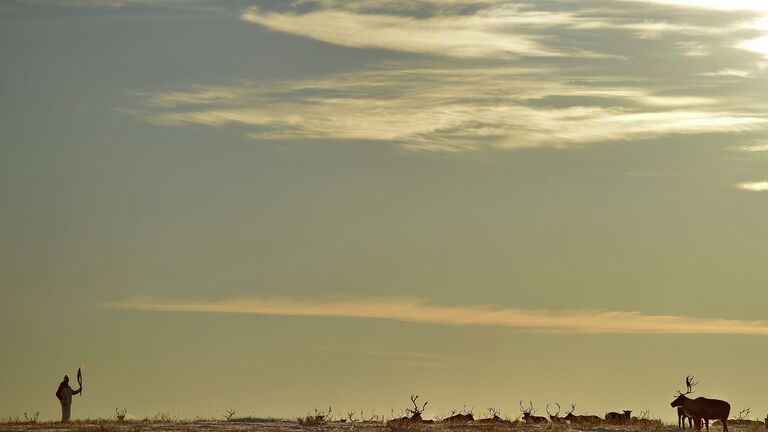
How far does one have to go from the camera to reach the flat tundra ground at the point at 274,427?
Answer: 167ft

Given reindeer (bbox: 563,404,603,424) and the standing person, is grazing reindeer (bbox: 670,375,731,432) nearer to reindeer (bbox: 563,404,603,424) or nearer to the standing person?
reindeer (bbox: 563,404,603,424)

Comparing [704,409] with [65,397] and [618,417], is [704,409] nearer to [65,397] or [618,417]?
[618,417]

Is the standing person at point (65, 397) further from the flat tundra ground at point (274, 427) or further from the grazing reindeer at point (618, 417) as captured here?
the grazing reindeer at point (618, 417)

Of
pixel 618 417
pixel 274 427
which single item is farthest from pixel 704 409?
pixel 274 427

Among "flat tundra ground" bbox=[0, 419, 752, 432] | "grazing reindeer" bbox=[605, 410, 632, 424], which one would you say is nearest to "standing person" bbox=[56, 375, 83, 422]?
"flat tundra ground" bbox=[0, 419, 752, 432]

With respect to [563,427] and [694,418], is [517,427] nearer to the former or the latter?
[563,427]

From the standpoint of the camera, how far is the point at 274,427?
52906 mm

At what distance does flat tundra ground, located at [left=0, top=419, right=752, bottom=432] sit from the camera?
167 feet

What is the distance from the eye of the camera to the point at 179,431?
4997cm

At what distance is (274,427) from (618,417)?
1602 cm

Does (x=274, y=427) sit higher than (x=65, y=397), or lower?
lower

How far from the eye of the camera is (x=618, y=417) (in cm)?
5931

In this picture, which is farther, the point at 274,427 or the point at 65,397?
the point at 65,397

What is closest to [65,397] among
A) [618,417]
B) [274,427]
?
[274,427]
